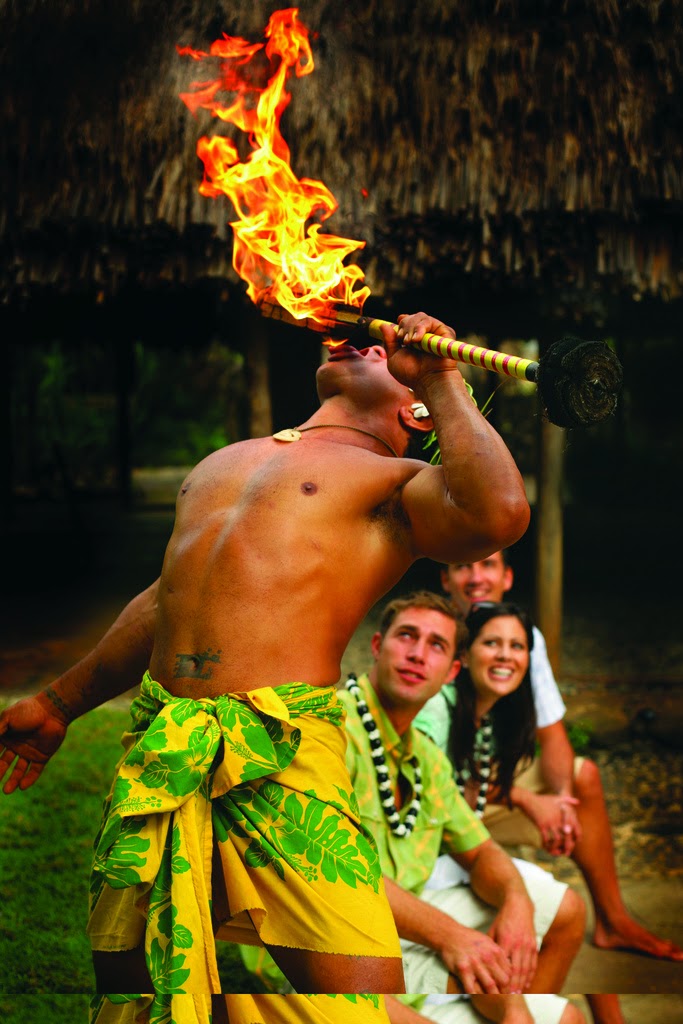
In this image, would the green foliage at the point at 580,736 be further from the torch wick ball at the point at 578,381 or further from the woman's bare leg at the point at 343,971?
the torch wick ball at the point at 578,381

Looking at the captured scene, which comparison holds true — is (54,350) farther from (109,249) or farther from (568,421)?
(568,421)

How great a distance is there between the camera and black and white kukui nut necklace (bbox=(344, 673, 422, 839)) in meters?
2.50

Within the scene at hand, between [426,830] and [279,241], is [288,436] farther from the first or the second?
[426,830]

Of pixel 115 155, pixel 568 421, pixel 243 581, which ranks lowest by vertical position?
pixel 243 581

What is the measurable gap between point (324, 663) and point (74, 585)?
16.6 ft

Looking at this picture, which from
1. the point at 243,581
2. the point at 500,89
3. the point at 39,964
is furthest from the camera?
the point at 500,89

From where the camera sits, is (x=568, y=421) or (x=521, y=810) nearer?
(x=568, y=421)

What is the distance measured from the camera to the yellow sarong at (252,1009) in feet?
5.36

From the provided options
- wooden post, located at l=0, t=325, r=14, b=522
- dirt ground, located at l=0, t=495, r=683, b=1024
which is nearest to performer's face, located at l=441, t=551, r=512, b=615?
dirt ground, located at l=0, t=495, r=683, b=1024

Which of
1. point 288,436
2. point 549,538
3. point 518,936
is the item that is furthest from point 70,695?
point 549,538

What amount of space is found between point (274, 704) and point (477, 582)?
187cm

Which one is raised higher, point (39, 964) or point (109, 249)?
point (109, 249)

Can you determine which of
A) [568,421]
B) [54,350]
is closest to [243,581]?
[568,421]

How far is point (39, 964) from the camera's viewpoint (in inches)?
109
